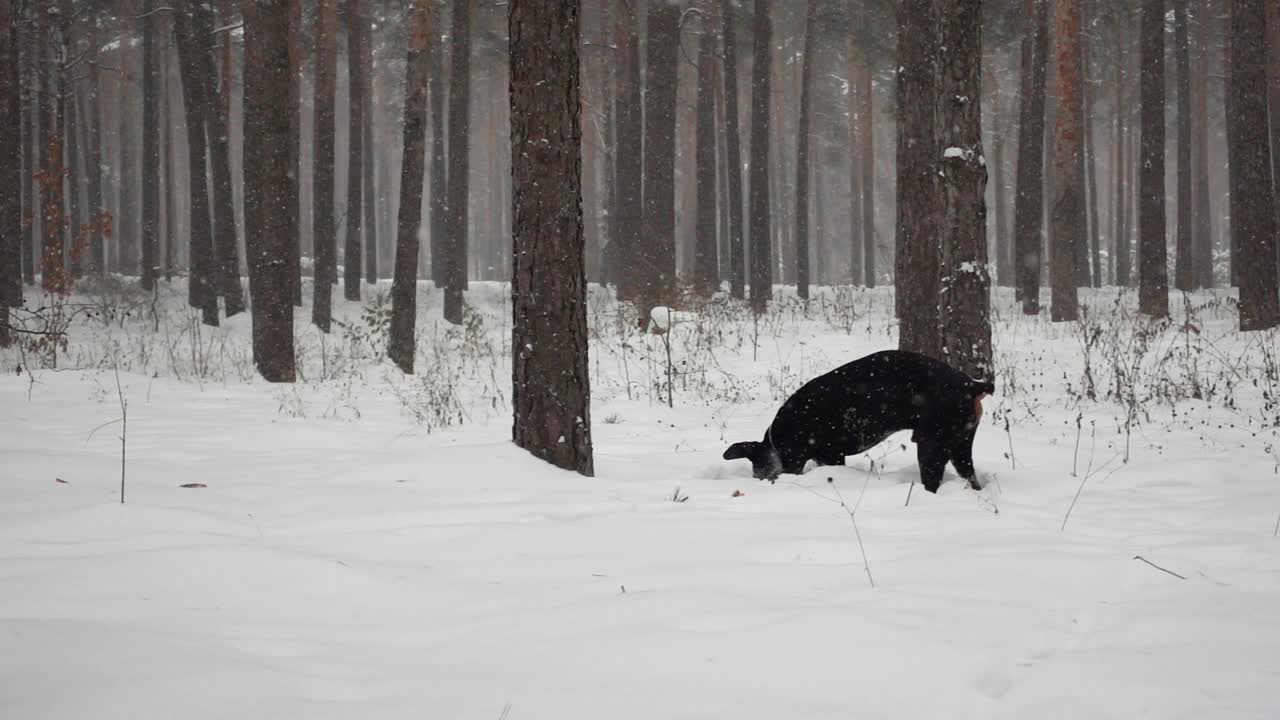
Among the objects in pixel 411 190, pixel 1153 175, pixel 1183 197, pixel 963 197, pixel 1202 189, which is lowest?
pixel 963 197

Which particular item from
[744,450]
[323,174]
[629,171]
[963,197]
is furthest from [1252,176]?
[323,174]

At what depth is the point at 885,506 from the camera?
4258mm

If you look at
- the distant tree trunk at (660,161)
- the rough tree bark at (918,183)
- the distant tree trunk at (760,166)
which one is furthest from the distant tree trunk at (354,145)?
the rough tree bark at (918,183)

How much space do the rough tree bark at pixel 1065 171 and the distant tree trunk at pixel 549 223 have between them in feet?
38.5

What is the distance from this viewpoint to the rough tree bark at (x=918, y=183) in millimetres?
7234

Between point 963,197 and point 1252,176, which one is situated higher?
point 1252,176

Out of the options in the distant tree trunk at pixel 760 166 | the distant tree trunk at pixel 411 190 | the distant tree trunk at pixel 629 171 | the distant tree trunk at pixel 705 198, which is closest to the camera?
the distant tree trunk at pixel 411 190

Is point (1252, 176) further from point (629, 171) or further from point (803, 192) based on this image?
point (803, 192)

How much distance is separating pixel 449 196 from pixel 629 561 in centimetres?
1485

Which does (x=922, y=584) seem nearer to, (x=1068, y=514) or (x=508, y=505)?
(x=1068, y=514)

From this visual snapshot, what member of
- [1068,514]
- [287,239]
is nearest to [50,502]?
[1068,514]

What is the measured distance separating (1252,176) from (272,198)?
1336 centimetres

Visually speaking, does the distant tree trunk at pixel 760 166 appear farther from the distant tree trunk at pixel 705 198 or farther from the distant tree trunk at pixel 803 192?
the distant tree trunk at pixel 803 192

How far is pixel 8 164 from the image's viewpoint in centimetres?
1295
